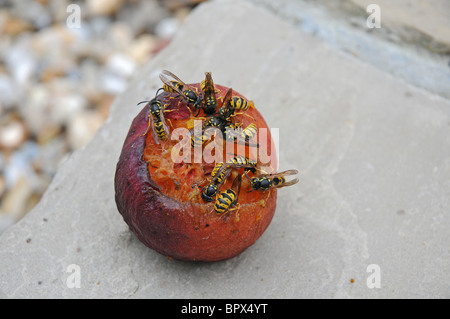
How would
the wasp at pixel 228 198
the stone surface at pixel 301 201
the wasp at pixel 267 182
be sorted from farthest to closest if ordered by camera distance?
the stone surface at pixel 301 201 → the wasp at pixel 267 182 → the wasp at pixel 228 198

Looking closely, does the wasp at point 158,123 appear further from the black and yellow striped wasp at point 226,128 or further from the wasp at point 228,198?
the wasp at point 228,198

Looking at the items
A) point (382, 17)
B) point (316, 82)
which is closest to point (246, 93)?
point (316, 82)

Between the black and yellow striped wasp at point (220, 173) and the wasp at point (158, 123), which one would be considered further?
the wasp at point (158, 123)

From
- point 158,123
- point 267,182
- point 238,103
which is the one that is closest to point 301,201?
point 267,182

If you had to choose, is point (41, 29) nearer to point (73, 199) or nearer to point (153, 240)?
point (73, 199)

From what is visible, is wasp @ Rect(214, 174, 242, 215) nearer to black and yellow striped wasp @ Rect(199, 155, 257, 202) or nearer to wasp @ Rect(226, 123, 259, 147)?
black and yellow striped wasp @ Rect(199, 155, 257, 202)

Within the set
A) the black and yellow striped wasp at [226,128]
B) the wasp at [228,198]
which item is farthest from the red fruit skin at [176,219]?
the black and yellow striped wasp at [226,128]

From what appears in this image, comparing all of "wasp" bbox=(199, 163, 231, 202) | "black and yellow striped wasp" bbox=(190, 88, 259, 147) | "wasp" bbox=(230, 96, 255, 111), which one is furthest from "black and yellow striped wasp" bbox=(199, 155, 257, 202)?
"wasp" bbox=(230, 96, 255, 111)
